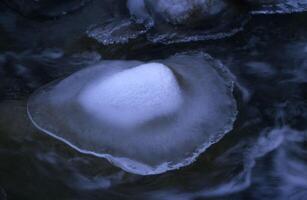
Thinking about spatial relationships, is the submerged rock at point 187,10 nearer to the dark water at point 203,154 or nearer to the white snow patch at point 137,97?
the dark water at point 203,154

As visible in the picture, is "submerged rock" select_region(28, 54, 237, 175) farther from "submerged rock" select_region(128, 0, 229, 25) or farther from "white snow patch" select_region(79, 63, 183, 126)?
"submerged rock" select_region(128, 0, 229, 25)

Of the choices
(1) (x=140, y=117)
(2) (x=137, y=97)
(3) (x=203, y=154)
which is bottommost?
(3) (x=203, y=154)

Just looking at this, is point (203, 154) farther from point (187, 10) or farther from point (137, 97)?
point (187, 10)

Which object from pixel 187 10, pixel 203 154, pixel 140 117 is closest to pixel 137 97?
pixel 140 117

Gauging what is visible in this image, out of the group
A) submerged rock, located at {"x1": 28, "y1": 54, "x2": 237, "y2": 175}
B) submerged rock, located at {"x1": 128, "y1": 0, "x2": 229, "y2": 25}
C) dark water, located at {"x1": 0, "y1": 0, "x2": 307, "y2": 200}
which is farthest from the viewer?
submerged rock, located at {"x1": 128, "y1": 0, "x2": 229, "y2": 25}

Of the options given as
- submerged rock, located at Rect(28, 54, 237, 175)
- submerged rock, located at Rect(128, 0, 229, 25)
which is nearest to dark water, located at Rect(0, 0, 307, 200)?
submerged rock, located at Rect(28, 54, 237, 175)

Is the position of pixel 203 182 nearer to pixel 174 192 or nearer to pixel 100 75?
pixel 174 192
